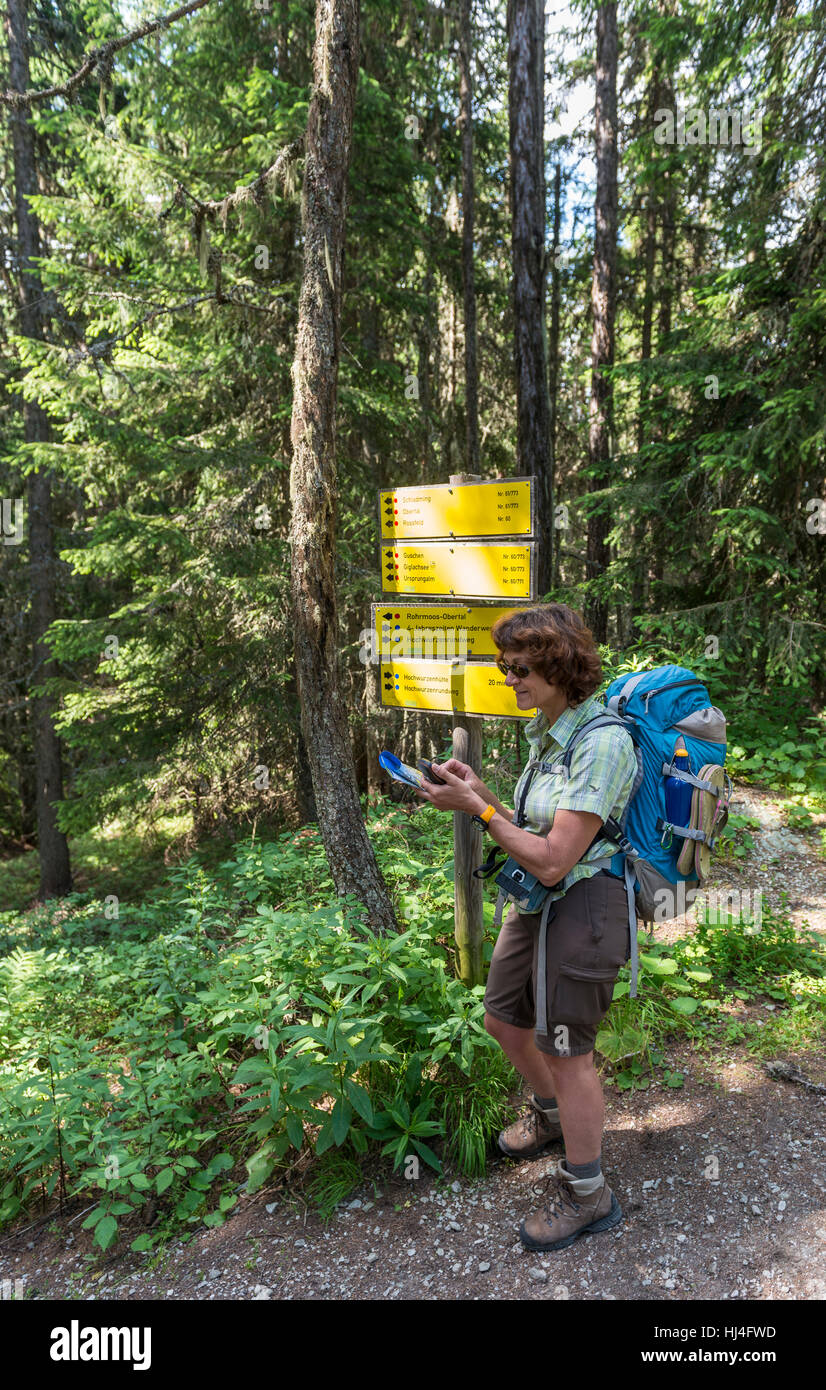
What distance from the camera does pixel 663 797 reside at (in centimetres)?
248

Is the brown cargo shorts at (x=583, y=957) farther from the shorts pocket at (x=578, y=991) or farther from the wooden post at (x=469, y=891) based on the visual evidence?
the wooden post at (x=469, y=891)

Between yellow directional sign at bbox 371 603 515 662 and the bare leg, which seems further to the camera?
yellow directional sign at bbox 371 603 515 662

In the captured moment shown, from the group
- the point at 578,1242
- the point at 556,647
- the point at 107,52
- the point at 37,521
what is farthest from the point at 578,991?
the point at 37,521

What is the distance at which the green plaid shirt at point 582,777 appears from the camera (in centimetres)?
231

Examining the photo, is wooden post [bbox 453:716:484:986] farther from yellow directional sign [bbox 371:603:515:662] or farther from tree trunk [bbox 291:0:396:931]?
tree trunk [bbox 291:0:396:931]

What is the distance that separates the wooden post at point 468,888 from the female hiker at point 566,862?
1.04 meters

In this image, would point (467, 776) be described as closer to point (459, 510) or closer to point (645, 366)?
point (459, 510)

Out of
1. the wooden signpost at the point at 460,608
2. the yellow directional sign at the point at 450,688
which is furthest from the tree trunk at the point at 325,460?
the yellow directional sign at the point at 450,688

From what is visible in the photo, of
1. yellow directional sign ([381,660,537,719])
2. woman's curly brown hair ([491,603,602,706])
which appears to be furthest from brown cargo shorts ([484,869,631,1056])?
yellow directional sign ([381,660,537,719])

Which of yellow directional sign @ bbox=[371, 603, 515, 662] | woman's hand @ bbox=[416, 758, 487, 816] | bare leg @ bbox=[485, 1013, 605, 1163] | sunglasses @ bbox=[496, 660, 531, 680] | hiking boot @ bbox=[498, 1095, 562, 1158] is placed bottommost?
hiking boot @ bbox=[498, 1095, 562, 1158]

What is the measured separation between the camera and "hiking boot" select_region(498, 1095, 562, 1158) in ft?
10.2

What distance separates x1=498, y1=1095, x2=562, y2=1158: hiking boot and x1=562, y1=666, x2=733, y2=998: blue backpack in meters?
0.96

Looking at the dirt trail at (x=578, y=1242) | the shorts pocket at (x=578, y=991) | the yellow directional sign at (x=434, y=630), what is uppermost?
the yellow directional sign at (x=434, y=630)
